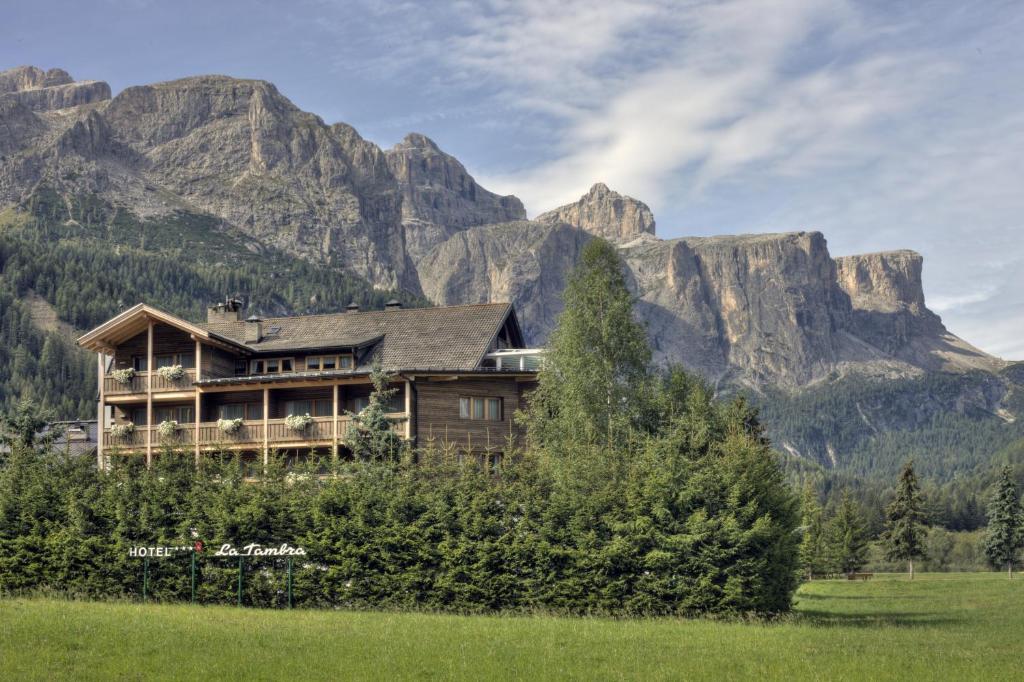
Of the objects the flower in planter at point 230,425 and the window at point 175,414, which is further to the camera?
the window at point 175,414

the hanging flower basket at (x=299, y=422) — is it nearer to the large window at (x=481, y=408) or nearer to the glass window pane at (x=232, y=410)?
the glass window pane at (x=232, y=410)

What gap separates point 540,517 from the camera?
105 ft

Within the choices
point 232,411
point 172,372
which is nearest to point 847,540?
point 232,411

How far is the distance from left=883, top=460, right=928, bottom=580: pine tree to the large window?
5669cm

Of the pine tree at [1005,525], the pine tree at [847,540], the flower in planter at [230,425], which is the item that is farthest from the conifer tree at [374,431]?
the pine tree at [1005,525]

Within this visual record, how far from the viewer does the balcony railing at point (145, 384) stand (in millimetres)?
53625

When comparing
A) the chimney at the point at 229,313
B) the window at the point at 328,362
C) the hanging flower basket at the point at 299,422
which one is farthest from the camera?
the chimney at the point at 229,313

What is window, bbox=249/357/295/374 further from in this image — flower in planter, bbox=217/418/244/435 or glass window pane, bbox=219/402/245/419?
flower in planter, bbox=217/418/244/435

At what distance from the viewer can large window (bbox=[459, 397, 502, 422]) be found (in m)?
50.7

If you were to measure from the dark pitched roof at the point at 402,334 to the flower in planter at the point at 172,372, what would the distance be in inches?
135

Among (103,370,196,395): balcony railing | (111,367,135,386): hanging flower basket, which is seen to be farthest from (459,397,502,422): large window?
(111,367,135,386): hanging flower basket

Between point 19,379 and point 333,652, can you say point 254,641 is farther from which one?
point 19,379

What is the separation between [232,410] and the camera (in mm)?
54438

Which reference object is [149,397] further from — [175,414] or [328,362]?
[328,362]
